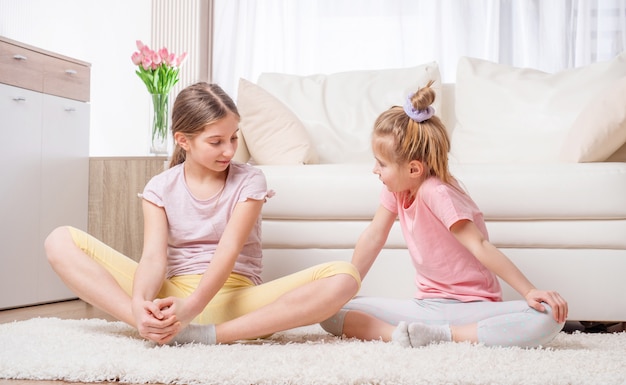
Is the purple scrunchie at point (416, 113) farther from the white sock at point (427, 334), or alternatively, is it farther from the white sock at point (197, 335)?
the white sock at point (197, 335)

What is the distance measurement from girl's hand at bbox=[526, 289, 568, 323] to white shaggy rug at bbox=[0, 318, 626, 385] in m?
0.08

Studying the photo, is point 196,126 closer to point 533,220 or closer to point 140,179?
point 533,220

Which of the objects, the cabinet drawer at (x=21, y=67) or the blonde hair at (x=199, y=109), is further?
the cabinet drawer at (x=21, y=67)

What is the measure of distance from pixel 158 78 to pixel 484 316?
6.34 ft

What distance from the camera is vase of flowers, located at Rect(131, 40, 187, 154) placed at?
306cm

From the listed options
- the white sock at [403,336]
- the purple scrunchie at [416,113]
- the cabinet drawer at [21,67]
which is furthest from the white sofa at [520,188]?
the cabinet drawer at [21,67]

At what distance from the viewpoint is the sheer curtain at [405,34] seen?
3537mm

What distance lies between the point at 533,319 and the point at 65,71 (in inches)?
86.9

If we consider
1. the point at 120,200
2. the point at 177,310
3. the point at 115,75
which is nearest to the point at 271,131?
the point at 120,200

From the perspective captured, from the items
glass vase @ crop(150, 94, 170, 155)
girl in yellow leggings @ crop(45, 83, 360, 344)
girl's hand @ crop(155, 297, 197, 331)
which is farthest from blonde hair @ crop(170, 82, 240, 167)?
glass vase @ crop(150, 94, 170, 155)

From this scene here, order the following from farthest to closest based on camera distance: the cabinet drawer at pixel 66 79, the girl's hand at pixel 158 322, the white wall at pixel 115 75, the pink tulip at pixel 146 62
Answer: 1. the white wall at pixel 115 75
2. the pink tulip at pixel 146 62
3. the cabinet drawer at pixel 66 79
4. the girl's hand at pixel 158 322

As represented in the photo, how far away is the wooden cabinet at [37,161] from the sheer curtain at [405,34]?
1150 millimetres

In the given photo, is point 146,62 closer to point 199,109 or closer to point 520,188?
point 199,109

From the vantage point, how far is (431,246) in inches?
69.6
